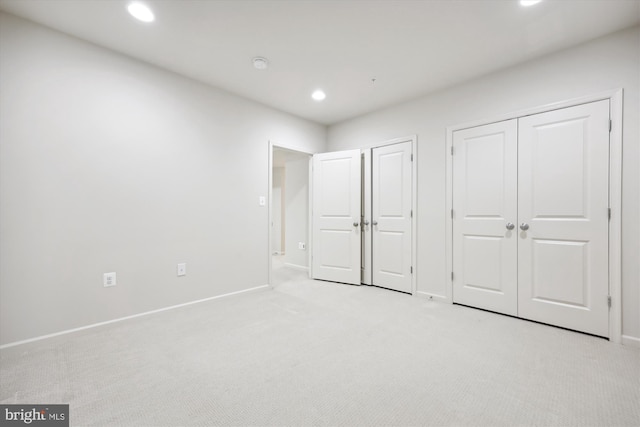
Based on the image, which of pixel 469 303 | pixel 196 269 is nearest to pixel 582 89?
pixel 469 303

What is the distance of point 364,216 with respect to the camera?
4.05 m

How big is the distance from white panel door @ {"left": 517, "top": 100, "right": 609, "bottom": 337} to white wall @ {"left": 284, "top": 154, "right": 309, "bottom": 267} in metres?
3.27

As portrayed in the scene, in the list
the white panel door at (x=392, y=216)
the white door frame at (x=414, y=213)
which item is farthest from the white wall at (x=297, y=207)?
the white door frame at (x=414, y=213)

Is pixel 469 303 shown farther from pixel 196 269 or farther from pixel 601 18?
pixel 196 269

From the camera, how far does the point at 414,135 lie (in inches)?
138

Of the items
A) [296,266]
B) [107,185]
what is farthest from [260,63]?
[296,266]

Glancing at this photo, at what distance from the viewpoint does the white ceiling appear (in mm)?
1984

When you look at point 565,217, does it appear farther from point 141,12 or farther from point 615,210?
point 141,12

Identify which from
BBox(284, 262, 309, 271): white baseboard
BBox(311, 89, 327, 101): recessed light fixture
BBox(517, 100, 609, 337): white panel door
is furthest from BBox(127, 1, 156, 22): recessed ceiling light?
BBox(284, 262, 309, 271): white baseboard

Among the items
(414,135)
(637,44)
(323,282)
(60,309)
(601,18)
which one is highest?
(601,18)

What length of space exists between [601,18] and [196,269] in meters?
4.21

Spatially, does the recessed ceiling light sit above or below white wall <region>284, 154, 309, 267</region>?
above

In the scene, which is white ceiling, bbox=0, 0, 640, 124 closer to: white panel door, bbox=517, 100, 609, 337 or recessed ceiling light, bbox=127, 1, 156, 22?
recessed ceiling light, bbox=127, 1, 156, 22

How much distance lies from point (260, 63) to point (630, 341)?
3.95m
